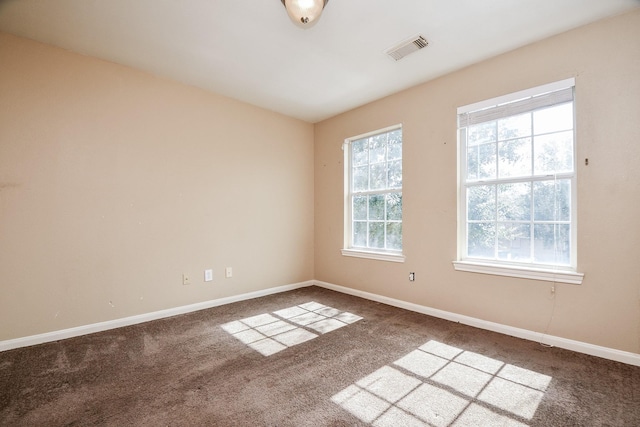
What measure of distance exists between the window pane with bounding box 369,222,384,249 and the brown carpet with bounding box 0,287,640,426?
1247 millimetres

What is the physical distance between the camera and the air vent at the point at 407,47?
2.51 meters

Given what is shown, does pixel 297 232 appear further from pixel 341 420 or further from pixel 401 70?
pixel 341 420

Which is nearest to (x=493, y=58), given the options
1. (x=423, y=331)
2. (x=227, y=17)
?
(x=227, y=17)

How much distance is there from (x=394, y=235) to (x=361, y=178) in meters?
0.99

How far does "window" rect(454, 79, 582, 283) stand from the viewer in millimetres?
2467

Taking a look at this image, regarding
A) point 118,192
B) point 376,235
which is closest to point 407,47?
point 376,235

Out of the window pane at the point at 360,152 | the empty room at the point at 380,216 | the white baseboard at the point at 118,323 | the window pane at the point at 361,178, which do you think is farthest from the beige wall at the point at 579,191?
the white baseboard at the point at 118,323

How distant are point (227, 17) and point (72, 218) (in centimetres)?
229

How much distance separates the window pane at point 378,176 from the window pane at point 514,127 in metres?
1.40

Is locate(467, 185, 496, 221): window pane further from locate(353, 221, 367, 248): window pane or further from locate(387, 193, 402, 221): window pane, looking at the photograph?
locate(353, 221, 367, 248): window pane

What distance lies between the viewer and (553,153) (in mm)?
2529

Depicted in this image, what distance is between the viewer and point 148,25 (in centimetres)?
233

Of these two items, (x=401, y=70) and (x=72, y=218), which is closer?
(x=72, y=218)

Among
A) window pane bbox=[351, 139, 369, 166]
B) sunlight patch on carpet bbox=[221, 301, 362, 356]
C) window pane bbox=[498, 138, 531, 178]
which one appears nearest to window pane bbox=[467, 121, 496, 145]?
window pane bbox=[498, 138, 531, 178]
